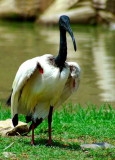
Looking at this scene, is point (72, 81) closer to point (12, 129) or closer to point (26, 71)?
point (26, 71)

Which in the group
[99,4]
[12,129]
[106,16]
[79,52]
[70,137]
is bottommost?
[79,52]

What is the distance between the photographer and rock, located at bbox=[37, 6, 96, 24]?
22.7 metres

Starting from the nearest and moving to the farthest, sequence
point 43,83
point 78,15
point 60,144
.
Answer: point 43,83 < point 60,144 < point 78,15

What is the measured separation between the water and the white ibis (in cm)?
339

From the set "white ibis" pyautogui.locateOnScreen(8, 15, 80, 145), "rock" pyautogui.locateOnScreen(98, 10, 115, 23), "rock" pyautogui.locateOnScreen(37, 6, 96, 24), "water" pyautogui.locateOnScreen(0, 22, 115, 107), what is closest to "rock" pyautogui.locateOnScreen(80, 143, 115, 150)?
"white ibis" pyautogui.locateOnScreen(8, 15, 80, 145)

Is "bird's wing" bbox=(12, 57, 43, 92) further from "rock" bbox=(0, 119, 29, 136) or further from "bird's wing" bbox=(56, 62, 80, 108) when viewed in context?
"rock" bbox=(0, 119, 29, 136)

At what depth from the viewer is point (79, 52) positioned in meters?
16.6

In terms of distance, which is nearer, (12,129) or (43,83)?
(43,83)

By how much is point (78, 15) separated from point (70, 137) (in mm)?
16327

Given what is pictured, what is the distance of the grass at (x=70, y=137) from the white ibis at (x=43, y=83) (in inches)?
9.8

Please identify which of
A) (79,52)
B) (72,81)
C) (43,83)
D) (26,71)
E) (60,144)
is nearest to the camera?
(26,71)

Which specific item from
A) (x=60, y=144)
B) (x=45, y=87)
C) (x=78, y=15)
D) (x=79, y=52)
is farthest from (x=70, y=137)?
(x=78, y=15)

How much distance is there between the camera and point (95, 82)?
1221 centimetres

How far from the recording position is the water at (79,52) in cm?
1123
